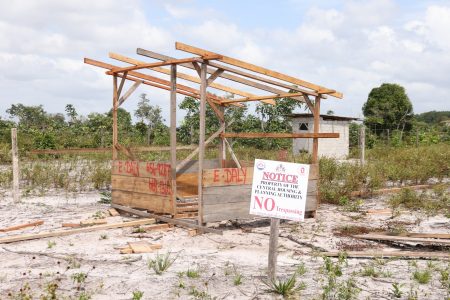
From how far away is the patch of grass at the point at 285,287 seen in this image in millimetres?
5137

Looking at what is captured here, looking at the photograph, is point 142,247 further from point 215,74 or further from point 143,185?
point 215,74

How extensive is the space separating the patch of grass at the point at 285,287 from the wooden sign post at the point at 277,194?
0.29 ft

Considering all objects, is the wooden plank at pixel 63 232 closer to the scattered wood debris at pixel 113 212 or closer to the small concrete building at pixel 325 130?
the scattered wood debris at pixel 113 212

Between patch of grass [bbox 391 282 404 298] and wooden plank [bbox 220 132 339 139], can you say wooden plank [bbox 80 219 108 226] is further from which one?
patch of grass [bbox 391 282 404 298]

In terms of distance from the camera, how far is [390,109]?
40312 mm

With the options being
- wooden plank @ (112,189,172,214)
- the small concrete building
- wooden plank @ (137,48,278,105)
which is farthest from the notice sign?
the small concrete building

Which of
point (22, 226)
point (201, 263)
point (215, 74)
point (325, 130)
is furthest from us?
point (325, 130)

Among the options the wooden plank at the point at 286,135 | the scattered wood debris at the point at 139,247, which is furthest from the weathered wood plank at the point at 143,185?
the wooden plank at the point at 286,135

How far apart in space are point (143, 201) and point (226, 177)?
74.5 inches

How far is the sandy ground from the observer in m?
5.23

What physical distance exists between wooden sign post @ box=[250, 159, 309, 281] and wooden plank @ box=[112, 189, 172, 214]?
3.53m

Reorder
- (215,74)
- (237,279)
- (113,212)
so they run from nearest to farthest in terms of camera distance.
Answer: (237,279) < (215,74) < (113,212)

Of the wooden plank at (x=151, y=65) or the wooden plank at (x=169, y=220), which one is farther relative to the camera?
the wooden plank at (x=151, y=65)

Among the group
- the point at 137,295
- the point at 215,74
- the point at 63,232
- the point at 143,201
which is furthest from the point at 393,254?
the point at 63,232
